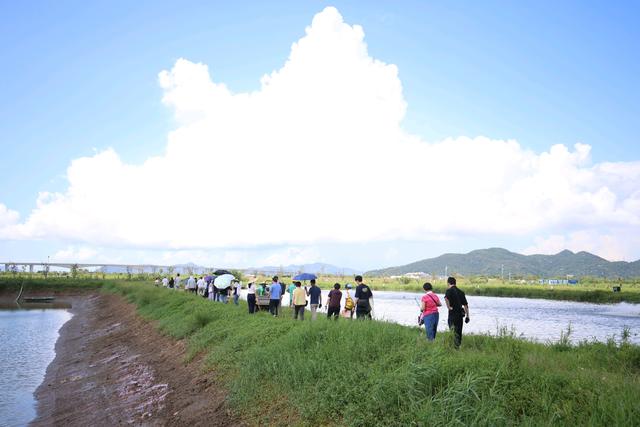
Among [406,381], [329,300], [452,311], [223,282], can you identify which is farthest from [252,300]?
[406,381]

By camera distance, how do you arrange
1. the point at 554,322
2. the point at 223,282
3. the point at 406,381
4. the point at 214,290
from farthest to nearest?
the point at 554,322 < the point at 214,290 < the point at 223,282 < the point at 406,381

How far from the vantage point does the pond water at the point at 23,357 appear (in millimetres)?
15477

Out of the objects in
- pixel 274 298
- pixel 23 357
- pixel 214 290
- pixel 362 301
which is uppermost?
pixel 362 301

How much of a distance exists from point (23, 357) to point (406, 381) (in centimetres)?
2455

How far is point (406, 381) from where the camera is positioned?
25.5ft

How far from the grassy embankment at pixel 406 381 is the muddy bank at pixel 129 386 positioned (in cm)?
88

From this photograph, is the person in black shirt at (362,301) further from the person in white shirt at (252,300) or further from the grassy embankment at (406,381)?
the person in white shirt at (252,300)

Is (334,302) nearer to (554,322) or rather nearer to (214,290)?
(214,290)

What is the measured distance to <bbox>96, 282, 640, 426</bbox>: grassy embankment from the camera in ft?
22.2

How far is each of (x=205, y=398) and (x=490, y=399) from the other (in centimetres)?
759

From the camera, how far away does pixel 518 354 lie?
8320 mm

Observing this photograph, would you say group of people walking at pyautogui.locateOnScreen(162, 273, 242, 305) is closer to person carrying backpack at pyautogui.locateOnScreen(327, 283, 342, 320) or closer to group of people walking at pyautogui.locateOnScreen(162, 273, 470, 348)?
group of people walking at pyautogui.locateOnScreen(162, 273, 470, 348)

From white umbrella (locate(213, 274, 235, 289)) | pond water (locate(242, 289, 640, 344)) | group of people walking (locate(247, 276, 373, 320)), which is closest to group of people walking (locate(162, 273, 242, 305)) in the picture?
white umbrella (locate(213, 274, 235, 289))

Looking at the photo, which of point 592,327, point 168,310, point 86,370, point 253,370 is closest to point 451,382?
point 253,370
